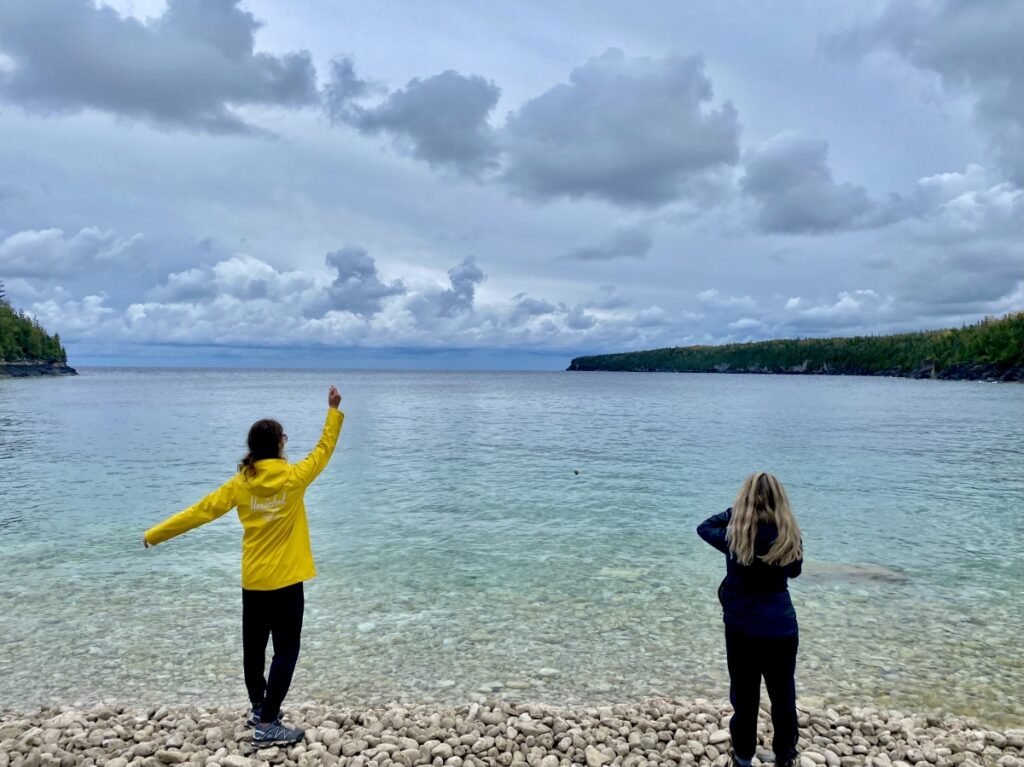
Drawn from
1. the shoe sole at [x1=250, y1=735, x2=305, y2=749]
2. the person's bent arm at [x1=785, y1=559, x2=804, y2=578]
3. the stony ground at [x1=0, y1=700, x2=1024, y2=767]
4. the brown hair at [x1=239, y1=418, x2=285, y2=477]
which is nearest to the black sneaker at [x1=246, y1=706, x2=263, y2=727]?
the stony ground at [x1=0, y1=700, x2=1024, y2=767]

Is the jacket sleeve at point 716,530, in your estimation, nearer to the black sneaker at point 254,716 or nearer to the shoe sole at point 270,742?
the shoe sole at point 270,742

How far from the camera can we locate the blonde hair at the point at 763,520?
206 inches

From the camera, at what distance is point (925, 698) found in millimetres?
8125

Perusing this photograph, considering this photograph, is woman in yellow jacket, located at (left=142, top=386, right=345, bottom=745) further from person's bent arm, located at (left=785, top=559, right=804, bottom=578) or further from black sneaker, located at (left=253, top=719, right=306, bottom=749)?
person's bent arm, located at (left=785, top=559, right=804, bottom=578)

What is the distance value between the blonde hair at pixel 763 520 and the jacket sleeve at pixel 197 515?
13.1 feet

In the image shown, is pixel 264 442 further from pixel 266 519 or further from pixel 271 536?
pixel 271 536

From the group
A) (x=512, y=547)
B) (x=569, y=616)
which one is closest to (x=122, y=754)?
(x=569, y=616)

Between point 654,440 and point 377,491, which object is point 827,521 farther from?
point 654,440

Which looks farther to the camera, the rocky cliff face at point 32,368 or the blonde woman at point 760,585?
the rocky cliff face at point 32,368

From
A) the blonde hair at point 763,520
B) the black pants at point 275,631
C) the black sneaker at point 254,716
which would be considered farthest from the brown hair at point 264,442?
the blonde hair at point 763,520

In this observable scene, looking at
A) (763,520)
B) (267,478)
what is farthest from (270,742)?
(763,520)

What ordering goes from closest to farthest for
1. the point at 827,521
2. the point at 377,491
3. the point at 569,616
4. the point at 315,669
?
the point at 315,669 → the point at 569,616 → the point at 827,521 → the point at 377,491

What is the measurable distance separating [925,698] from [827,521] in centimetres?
1165

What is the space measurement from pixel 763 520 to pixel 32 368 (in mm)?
208228
